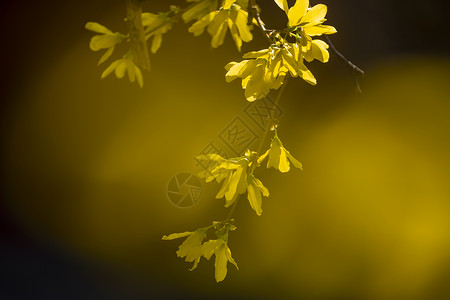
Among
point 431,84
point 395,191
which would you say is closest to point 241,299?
point 395,191

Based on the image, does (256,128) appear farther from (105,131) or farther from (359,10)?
(105,131)

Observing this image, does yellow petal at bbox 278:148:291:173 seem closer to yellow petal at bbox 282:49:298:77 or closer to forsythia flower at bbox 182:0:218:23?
yellow petal at bbox 282:49:298:77

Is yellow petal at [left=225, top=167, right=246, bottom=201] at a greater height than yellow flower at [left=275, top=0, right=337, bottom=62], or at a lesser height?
lesser

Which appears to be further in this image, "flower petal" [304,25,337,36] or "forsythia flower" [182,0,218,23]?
"forsythia flower" [182,0,218,23]

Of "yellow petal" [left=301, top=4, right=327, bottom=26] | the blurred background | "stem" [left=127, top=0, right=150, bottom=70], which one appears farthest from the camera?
the blurred background

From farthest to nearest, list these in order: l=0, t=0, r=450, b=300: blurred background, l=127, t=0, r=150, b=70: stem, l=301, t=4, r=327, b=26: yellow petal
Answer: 1. l=0, t=0, r=450, b=300: blurred background
2. l=301, t=4, r=327, b=26: yellow petal
3. l=127, t=0, r=150, b=70: stem

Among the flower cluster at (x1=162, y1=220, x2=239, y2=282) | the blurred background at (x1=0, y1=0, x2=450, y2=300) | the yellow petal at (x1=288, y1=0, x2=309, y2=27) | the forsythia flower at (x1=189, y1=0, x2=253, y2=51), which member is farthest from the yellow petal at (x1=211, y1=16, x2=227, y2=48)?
the blurred background at (x1=0, y1=0, x2=450, y2=300)

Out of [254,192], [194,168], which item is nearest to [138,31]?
[254,192]

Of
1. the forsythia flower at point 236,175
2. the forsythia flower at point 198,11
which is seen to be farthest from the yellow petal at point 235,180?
the forsythia flower at point 198,11
